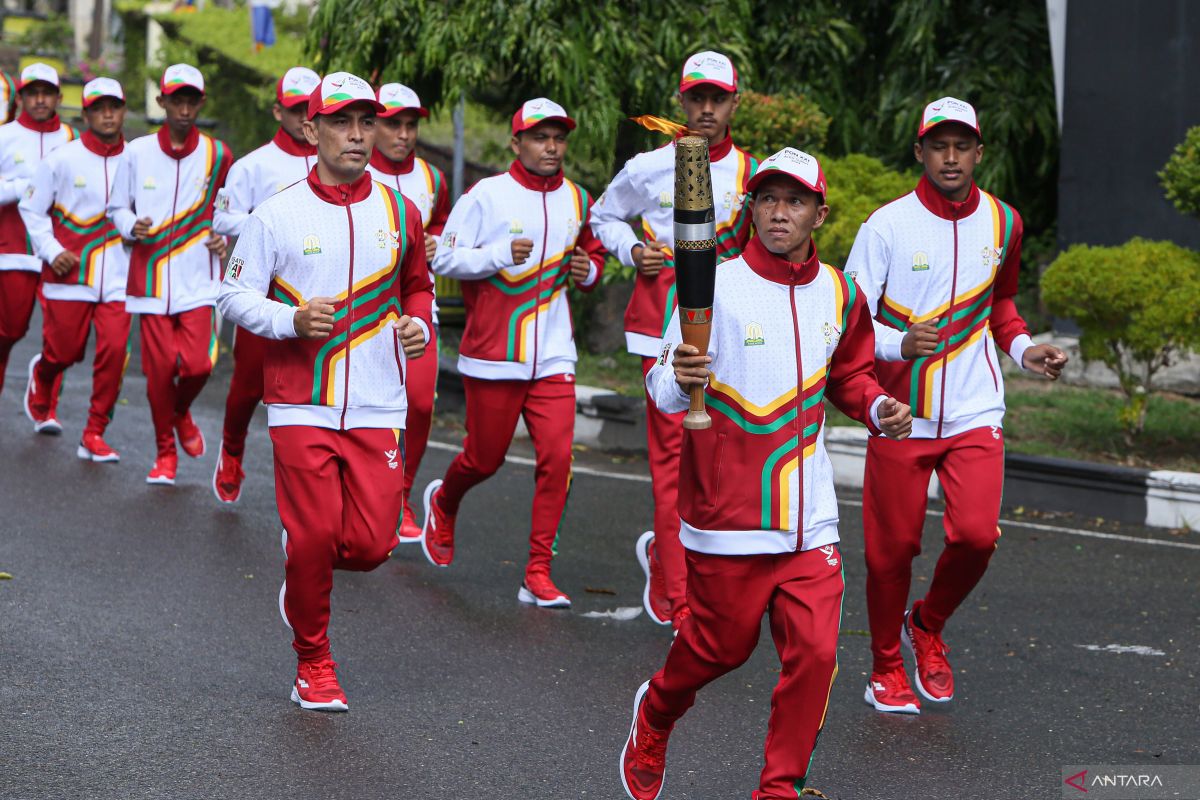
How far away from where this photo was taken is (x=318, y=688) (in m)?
6.63

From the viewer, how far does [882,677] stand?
23.0 ft

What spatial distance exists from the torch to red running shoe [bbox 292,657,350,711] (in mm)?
2187

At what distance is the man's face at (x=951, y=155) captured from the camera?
692 cm

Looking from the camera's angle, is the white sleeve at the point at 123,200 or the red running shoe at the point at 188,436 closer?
the white sleeve at the point at 123,200

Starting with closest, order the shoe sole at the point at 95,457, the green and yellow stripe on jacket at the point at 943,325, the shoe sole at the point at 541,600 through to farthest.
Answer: the green and yellow stripe on jacket at the point at 943,325 → the shoe sole at the point at 541,600 → the shoe sole at the point at 95,457

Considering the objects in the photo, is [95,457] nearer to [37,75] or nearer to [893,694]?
[37,75]

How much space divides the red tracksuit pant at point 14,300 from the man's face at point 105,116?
128 centimetres

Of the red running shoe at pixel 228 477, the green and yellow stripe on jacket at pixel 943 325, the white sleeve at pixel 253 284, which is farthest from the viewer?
the red running shoe at pixel 228 477

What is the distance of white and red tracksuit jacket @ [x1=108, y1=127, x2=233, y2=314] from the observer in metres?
10.5

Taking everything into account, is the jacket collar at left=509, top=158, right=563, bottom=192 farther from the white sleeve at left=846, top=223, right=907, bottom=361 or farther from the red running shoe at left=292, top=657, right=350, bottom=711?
the red running shoe at left=292, top=657, right=350, bottom=711

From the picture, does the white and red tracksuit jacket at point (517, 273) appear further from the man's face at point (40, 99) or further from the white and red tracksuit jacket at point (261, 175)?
the man's face at point (40, 99)

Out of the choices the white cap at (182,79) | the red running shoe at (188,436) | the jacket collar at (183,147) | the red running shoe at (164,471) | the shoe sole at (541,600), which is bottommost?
the shoe sole at (541,600)

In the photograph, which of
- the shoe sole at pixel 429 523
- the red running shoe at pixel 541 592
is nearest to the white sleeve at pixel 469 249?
the shoe sole at pixel 429 523

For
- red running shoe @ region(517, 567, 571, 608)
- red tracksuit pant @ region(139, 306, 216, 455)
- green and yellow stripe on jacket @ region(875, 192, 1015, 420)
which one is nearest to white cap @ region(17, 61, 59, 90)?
red tracksuit pant @ region(139, 306, 216, 455)
